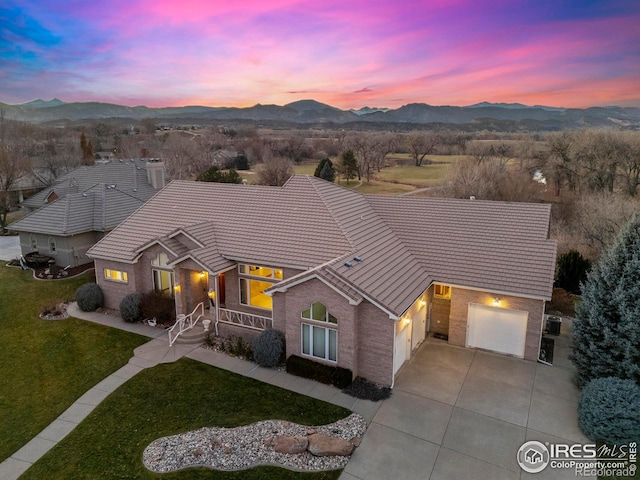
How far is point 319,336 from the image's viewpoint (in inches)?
655

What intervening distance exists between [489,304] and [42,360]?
19.7 metres

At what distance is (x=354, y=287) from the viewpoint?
15.6m

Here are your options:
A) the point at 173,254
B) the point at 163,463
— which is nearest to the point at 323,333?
the point at 163,463

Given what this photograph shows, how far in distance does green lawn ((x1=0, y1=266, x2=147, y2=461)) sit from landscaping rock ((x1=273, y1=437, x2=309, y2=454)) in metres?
8.27

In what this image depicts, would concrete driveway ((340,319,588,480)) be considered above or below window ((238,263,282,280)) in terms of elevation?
below

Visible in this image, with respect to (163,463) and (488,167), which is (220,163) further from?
(163,463)

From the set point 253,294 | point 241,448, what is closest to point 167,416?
point 241,448

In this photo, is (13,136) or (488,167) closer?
(488,167)

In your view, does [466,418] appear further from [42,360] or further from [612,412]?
[42,360]

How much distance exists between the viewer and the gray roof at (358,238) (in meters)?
17.5

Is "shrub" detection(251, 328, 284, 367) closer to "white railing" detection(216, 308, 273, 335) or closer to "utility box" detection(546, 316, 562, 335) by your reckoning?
"white railing" detection(216, 308, 273, 335)

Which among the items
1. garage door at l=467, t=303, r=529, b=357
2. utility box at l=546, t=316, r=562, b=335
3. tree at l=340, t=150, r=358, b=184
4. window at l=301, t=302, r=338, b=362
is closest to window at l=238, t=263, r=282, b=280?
window at l=301, t=302, r=338, b=362

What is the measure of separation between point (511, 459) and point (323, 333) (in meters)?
7.42

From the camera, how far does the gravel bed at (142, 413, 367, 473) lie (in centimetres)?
1210
